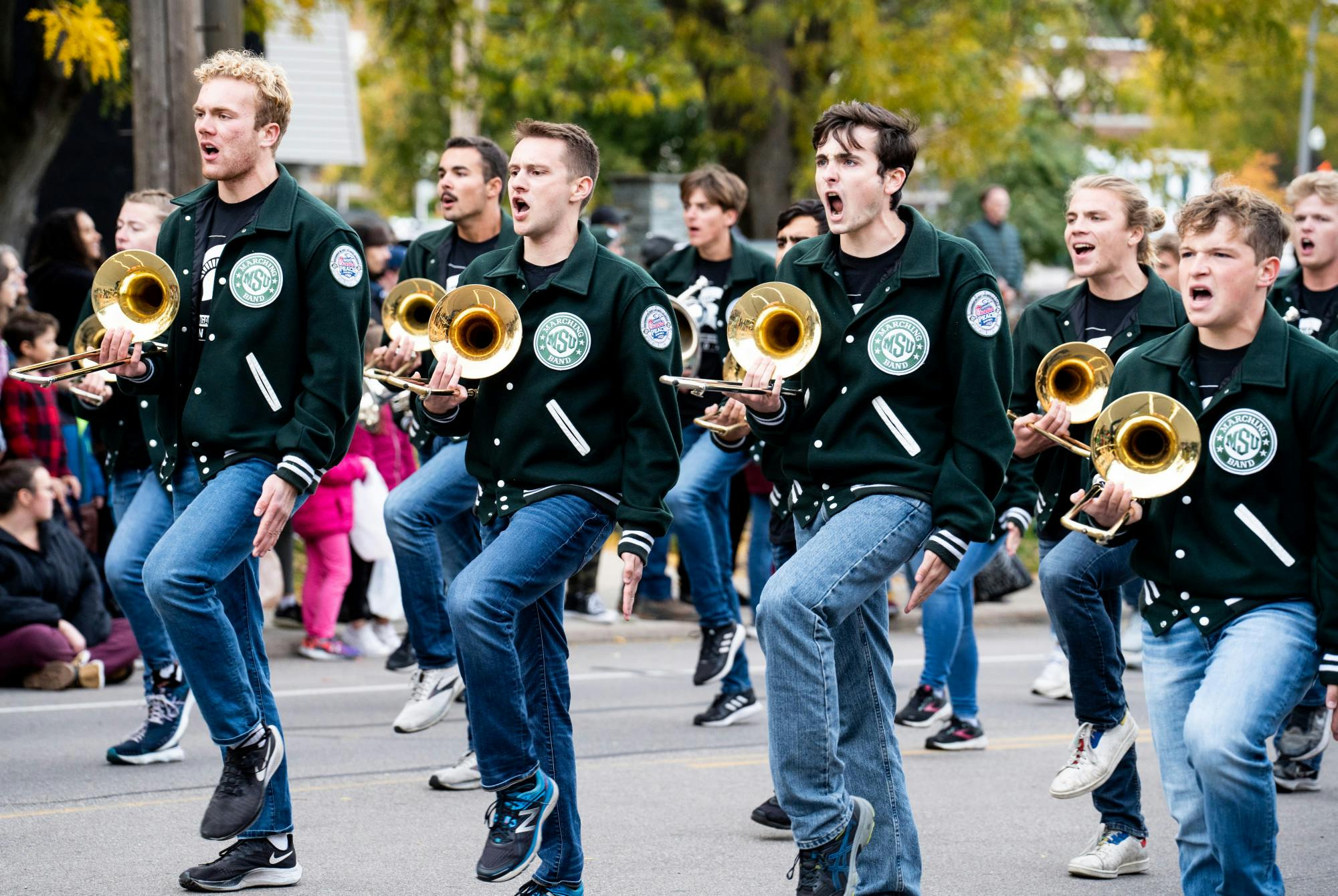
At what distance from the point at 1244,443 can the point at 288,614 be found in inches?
290

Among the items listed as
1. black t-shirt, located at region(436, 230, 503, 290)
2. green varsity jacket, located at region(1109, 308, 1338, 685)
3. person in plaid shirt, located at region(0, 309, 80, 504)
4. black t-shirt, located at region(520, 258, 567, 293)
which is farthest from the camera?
person in plaid shirt, located at region(0, 309, 80, 504)

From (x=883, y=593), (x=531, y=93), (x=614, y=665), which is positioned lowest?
(x=614, y=665)

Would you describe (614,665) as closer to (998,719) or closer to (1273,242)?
(998,719)

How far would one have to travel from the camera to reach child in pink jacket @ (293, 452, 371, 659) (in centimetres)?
977

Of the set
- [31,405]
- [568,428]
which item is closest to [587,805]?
[568,428]

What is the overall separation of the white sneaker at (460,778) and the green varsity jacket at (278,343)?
189 centimetres

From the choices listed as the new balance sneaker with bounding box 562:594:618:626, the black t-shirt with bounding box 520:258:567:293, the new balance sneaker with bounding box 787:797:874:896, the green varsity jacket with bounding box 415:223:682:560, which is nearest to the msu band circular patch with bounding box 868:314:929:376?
the green varsity jacket with bounding box 415:223:682:560

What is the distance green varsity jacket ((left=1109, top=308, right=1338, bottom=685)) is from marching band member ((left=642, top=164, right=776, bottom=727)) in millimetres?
3666

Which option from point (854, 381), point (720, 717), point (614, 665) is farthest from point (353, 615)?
point (854, 381)

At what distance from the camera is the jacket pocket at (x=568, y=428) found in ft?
16.0

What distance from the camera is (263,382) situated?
16.7ft

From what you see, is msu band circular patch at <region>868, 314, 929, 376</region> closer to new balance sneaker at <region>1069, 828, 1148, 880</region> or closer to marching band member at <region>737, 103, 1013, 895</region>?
marching band member at <region>737, 103, 1013, 895</region>

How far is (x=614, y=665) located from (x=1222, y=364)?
234 inches

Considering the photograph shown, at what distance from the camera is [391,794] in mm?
6543
